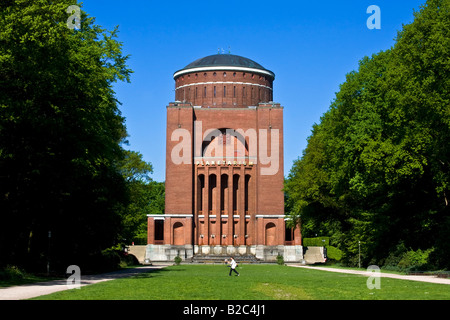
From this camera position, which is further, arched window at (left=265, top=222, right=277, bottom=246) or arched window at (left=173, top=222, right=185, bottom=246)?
arched window at (left=265, top=222, right=277, bottom=246)

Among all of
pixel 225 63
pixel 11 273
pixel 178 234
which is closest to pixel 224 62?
pixel 225 63

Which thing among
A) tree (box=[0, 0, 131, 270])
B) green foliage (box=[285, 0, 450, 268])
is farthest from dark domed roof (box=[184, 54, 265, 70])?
tree (box=[0, 0, 131, 270])

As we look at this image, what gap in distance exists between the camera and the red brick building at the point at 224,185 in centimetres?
6181

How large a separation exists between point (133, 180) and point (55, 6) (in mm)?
32889

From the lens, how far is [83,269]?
3244 centimetres

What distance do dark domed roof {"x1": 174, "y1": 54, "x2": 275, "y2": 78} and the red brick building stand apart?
816 cm

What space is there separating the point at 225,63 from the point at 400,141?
44.8 meters

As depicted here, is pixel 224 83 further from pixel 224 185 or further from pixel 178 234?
pixel 178 234

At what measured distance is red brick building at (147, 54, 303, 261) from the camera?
203 feet

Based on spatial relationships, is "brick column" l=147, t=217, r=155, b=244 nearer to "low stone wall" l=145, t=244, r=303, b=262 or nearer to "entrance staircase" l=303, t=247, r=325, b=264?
"low stone wall" l=145, t=244, r=303, b=262

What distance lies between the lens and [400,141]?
95.8 feet

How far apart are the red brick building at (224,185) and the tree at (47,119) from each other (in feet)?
101

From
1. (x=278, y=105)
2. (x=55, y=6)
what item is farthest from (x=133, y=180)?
(x=55, y=6)

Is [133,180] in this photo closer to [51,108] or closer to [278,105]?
[278,105]
